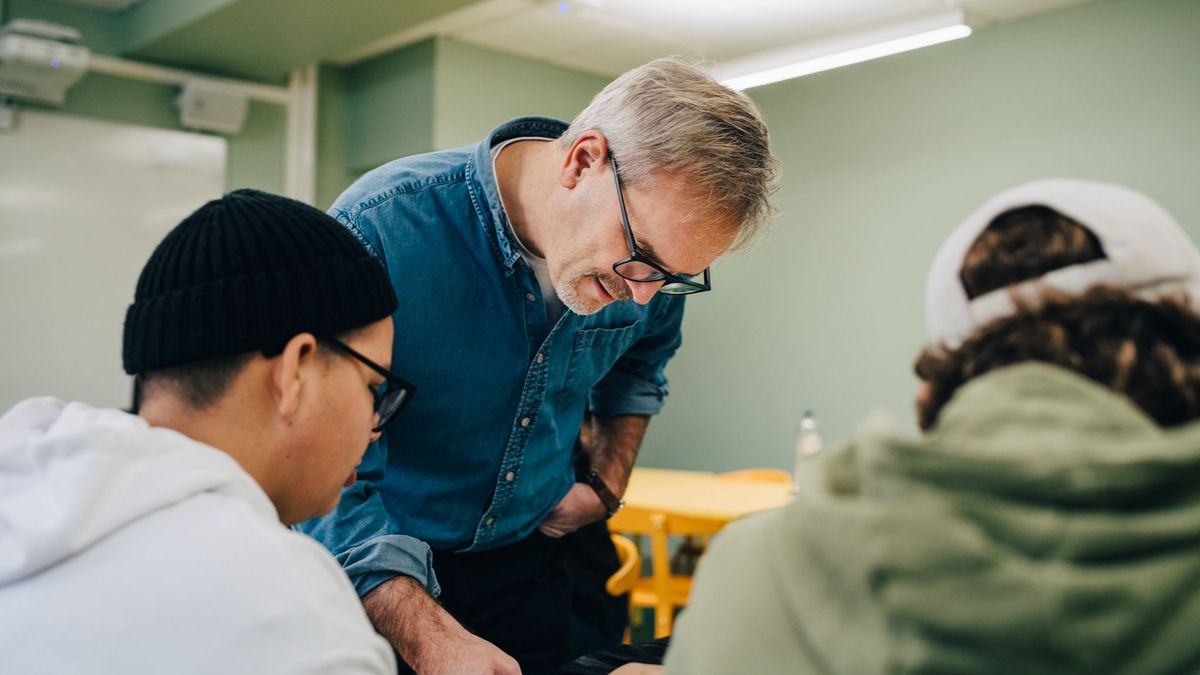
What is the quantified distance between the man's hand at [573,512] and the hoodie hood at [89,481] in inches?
40.1

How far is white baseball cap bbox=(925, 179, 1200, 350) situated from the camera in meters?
0.76

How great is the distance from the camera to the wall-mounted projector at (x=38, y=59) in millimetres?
4309

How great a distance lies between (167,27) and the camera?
4.71 meters

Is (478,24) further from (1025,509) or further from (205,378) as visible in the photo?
(1025,509)

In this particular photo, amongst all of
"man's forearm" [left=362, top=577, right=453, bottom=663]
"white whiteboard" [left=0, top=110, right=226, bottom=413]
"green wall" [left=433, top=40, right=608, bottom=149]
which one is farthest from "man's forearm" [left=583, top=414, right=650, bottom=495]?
"white whiteboard" [left=0, top=110, right=226, bottom=413]

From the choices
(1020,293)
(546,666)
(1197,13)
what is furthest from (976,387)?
(1197,13)

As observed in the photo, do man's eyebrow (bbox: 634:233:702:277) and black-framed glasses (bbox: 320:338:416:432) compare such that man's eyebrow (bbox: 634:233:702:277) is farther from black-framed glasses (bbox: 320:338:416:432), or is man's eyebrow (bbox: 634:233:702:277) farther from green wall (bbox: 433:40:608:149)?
green wall (bbox: 433:40:608:149)

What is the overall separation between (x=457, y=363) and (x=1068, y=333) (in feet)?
3.52

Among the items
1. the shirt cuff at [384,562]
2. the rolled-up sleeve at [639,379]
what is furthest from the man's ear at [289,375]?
the rolled-up sleeve at [639,379]

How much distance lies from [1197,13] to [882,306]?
6.39 ft

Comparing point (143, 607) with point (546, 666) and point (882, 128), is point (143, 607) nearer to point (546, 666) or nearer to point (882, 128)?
point (546, 666)

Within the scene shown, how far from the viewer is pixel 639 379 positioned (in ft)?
7.38

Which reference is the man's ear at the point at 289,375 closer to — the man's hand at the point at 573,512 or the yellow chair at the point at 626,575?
the man's hand at the point at 573,512

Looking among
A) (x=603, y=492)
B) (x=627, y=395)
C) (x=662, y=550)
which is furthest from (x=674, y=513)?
(x=603, y=492)
